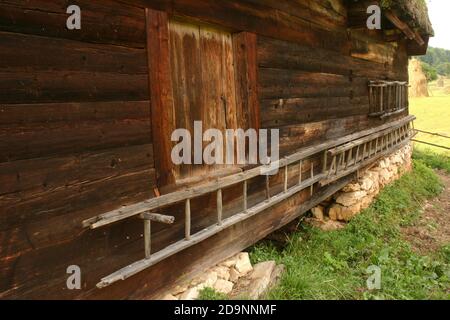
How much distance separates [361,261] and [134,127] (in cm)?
391

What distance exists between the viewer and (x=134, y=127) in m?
2.91

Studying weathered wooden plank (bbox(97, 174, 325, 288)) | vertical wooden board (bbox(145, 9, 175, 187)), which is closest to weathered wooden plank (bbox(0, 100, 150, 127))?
vertical wooden board (bbox(145, 9, 175, 187))

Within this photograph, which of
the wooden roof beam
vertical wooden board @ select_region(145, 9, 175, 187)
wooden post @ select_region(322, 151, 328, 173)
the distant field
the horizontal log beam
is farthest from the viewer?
the distant field

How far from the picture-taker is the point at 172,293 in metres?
3.38

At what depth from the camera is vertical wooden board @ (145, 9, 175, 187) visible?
2.99 m

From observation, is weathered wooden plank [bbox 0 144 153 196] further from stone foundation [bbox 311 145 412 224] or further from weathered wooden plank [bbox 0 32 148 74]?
stone foundation [bbox 311 145 412 224]

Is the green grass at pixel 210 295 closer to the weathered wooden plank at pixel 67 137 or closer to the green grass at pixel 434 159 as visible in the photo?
the weathered wooden plank at pixel 67 137

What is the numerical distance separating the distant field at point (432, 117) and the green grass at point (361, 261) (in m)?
11.3

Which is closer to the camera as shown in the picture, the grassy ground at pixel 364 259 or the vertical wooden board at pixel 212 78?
the vertical wooden board at pixel 212 78

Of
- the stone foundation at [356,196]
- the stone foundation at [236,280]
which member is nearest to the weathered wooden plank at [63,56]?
the stone foundation at [236,280]

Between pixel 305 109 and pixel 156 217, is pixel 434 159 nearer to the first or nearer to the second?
pixel 305 109

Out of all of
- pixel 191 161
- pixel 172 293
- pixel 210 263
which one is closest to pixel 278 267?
pixel 210 263

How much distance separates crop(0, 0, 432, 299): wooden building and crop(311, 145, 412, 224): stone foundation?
6.21 feet

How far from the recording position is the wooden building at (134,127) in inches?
90.2
